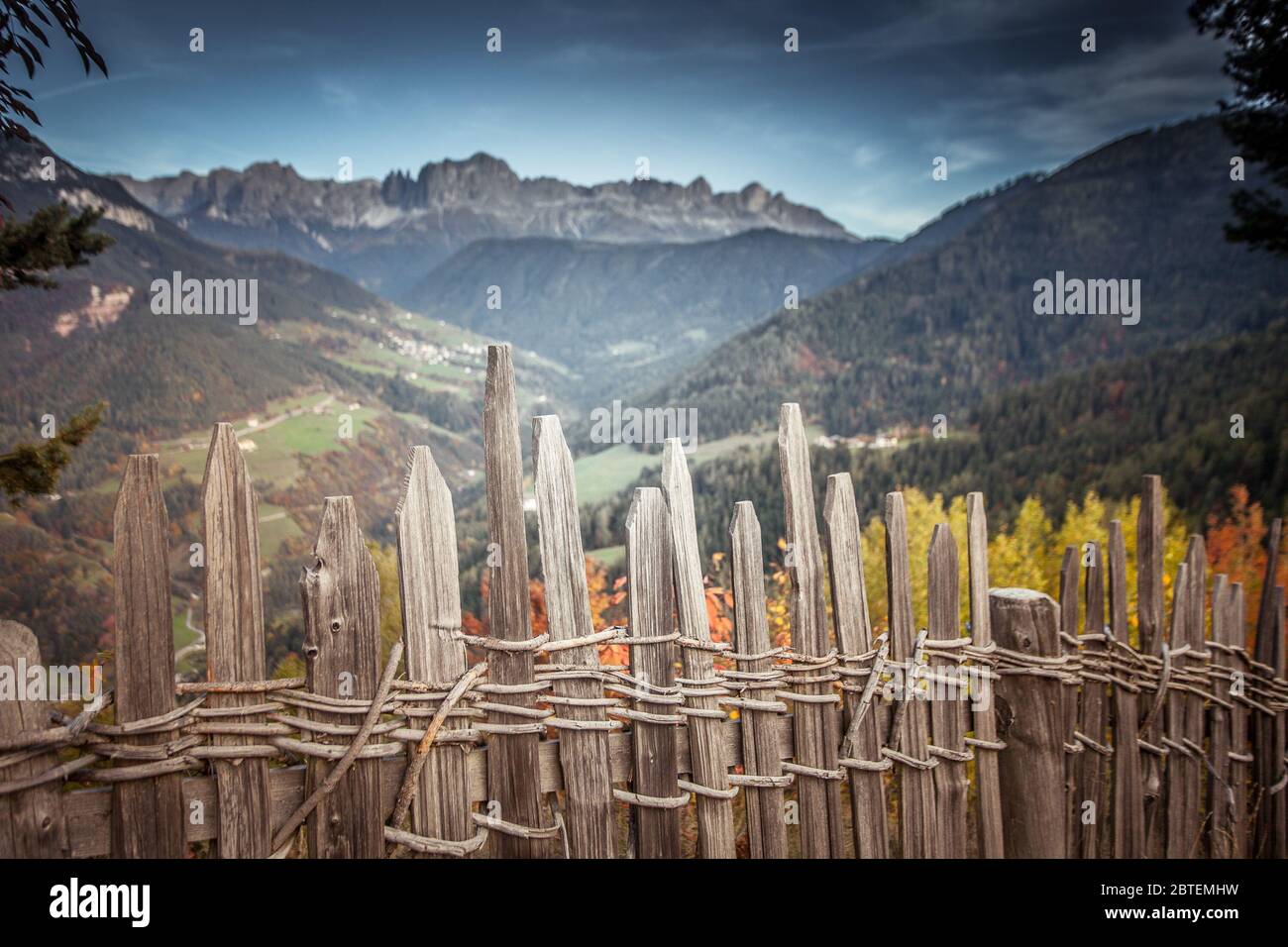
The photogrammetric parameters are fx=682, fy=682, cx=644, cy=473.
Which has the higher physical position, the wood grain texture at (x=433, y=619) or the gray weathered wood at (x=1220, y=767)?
the wood grain texture at (x=433, y=619)

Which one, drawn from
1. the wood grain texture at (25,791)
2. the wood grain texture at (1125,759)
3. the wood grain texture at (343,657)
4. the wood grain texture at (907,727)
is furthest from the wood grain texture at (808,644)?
the wood grain texture at (25,791)

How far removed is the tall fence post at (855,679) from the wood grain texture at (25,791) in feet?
8.85

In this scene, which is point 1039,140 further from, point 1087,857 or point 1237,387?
point 1087,857

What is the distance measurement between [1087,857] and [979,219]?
374 ft

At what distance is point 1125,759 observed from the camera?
12.0 feet

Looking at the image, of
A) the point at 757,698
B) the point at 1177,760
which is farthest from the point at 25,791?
the point at 1177,760

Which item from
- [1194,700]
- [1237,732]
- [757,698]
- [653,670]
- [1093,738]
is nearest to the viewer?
[653,670]

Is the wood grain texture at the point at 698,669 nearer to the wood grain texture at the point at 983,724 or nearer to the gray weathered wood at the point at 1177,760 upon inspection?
the wood grain texture at the point at 983,724

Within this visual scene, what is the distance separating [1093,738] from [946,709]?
1130 millimetres

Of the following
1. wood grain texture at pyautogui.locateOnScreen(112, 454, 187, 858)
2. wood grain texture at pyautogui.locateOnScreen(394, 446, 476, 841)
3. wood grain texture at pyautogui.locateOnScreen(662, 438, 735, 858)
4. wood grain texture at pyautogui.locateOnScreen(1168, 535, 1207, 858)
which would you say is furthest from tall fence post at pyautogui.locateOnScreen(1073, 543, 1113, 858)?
wood grain texture at pyautogui.locateOnScreen(112, 454, 187, 858)

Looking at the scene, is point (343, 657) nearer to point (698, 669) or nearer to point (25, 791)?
point (25, 791)

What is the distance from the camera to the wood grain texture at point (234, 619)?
206cm

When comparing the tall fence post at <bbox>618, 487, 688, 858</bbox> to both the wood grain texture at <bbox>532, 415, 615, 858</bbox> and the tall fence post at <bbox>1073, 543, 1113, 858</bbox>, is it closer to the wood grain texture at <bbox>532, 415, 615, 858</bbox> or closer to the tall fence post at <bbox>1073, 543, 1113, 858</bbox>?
the wood grain texture at <bbox>532, 415, 615, 858</bbox>

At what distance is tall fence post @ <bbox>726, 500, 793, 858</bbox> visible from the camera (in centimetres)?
271
